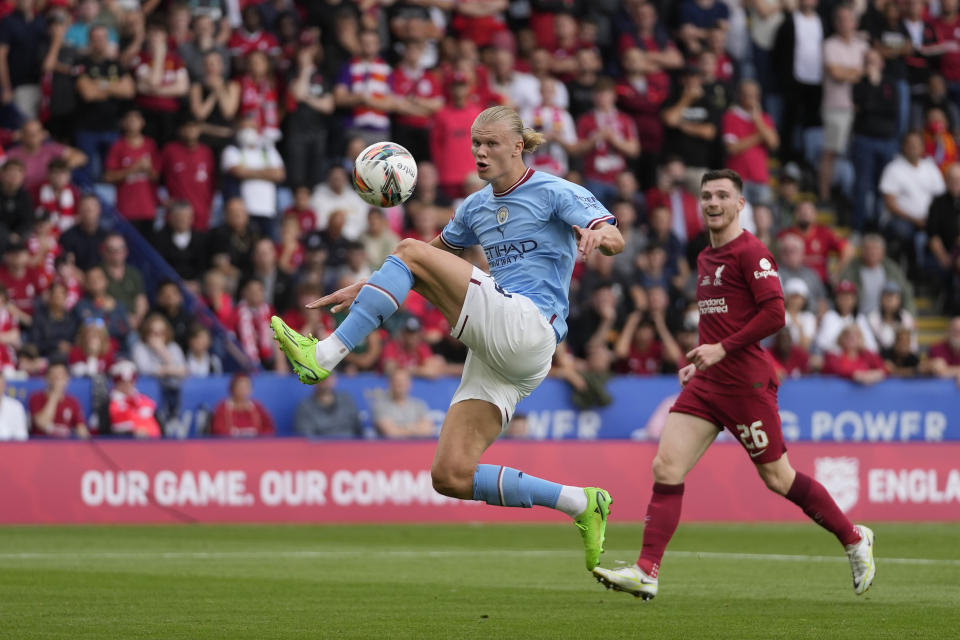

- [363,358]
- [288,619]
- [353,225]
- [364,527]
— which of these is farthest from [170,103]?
[288,619]

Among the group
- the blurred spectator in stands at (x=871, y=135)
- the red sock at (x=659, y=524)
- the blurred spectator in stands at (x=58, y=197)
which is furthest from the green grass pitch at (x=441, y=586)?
the blurred spectator in stands at (x=871, y=135)

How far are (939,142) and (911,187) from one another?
118cm

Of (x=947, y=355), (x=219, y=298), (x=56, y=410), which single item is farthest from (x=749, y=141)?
(x=56, y=410)

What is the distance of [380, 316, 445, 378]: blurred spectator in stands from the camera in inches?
716

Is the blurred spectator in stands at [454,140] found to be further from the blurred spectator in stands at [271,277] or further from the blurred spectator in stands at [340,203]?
the blurred spectator in stands at [271,277]

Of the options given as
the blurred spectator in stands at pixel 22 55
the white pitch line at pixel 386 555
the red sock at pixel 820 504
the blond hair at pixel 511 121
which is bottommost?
the white pitch line at pixel 386 555

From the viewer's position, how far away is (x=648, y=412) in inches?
739

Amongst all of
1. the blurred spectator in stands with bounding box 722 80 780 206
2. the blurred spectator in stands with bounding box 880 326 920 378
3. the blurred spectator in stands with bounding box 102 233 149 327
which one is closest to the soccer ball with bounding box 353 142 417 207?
the blurred spectator in stands with bounding box 102 233 149 327

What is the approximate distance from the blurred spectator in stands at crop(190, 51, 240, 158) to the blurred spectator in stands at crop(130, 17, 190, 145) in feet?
0.69

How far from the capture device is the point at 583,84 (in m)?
21.8

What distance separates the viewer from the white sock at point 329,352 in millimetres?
7832

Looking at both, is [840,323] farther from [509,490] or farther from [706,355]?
[509,490]

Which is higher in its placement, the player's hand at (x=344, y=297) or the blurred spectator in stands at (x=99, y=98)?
the blurred spectator in stands at (x=99, y=98)

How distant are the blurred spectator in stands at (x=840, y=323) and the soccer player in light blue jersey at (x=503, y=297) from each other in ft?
38.8
